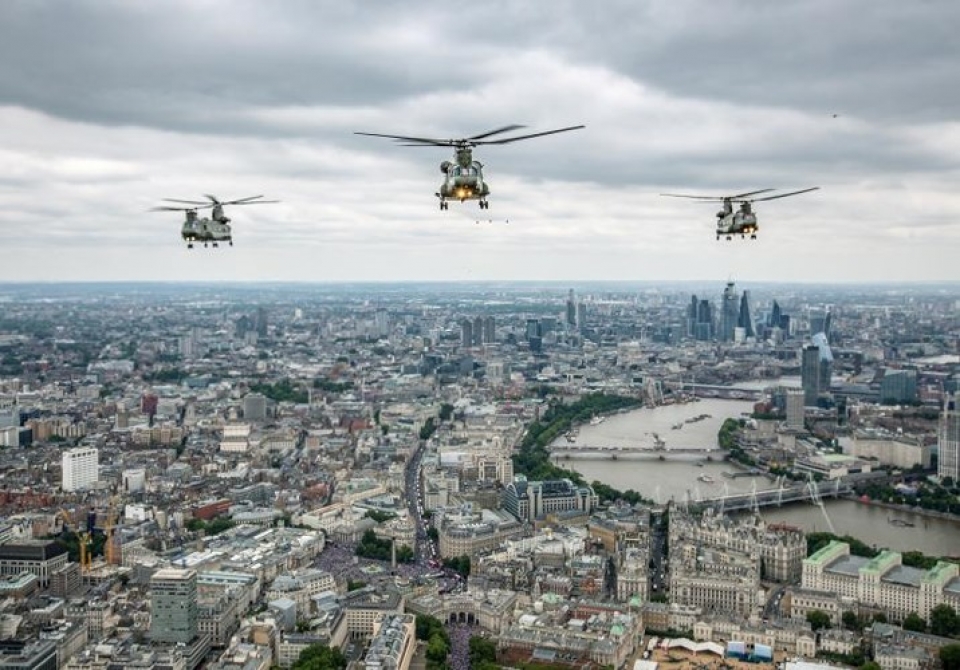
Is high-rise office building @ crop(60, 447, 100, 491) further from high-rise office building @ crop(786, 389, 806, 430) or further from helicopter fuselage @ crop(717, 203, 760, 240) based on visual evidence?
high-rise office building @ crop(786, 389, 806, 430)

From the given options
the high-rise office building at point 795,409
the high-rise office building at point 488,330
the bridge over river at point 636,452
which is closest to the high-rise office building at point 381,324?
the high-rise office building at point 488,330

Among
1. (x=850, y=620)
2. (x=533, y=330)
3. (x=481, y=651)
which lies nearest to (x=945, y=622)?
(x=850, y=620)

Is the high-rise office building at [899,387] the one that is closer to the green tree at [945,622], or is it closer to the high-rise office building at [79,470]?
the green tree at [945,622]

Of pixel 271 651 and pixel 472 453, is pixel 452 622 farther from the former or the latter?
pixel 472 453

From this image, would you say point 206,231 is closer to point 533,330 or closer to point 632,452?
point 632,452

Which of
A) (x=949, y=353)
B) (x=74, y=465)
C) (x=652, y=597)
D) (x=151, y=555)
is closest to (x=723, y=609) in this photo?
(x=652, y=597)

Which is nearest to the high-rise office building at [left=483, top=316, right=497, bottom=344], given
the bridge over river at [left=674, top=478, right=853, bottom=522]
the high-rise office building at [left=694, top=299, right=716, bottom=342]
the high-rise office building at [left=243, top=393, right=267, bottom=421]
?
the high-rise office building at [left=694, top=299, right=716, bottom=342]
